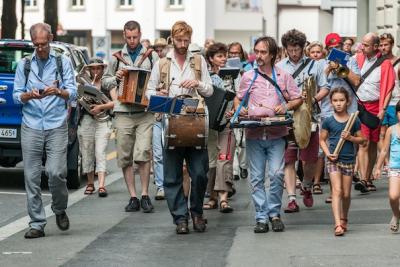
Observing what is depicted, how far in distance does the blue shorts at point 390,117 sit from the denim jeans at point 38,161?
621 cm

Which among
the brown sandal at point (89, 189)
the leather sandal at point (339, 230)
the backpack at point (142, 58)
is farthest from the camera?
the brown sandal at point (89, 189)

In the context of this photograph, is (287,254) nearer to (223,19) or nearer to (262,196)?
(262,196)

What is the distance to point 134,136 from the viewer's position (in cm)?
1403

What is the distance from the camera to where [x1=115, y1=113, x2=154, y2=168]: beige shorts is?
13.9m

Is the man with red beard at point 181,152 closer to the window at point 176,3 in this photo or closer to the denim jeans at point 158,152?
the denim jeans at point 158,152

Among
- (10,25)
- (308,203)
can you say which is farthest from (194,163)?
(10,25)

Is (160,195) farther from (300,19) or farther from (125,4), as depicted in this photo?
(300,19)

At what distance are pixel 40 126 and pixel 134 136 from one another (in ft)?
→ 8.36

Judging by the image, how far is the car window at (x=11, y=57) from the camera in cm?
1655

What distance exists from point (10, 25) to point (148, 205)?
766 inches

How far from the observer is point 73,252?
10602 mm

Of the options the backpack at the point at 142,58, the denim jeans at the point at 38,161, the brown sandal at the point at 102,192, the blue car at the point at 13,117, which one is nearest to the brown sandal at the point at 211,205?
the backpack at the point at 142,58

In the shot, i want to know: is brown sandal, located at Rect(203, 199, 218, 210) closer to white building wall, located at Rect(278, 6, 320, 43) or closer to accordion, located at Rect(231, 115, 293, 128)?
accordion, located at Rect(231, 115, 293, 128)

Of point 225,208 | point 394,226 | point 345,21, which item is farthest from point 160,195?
point 345,21
